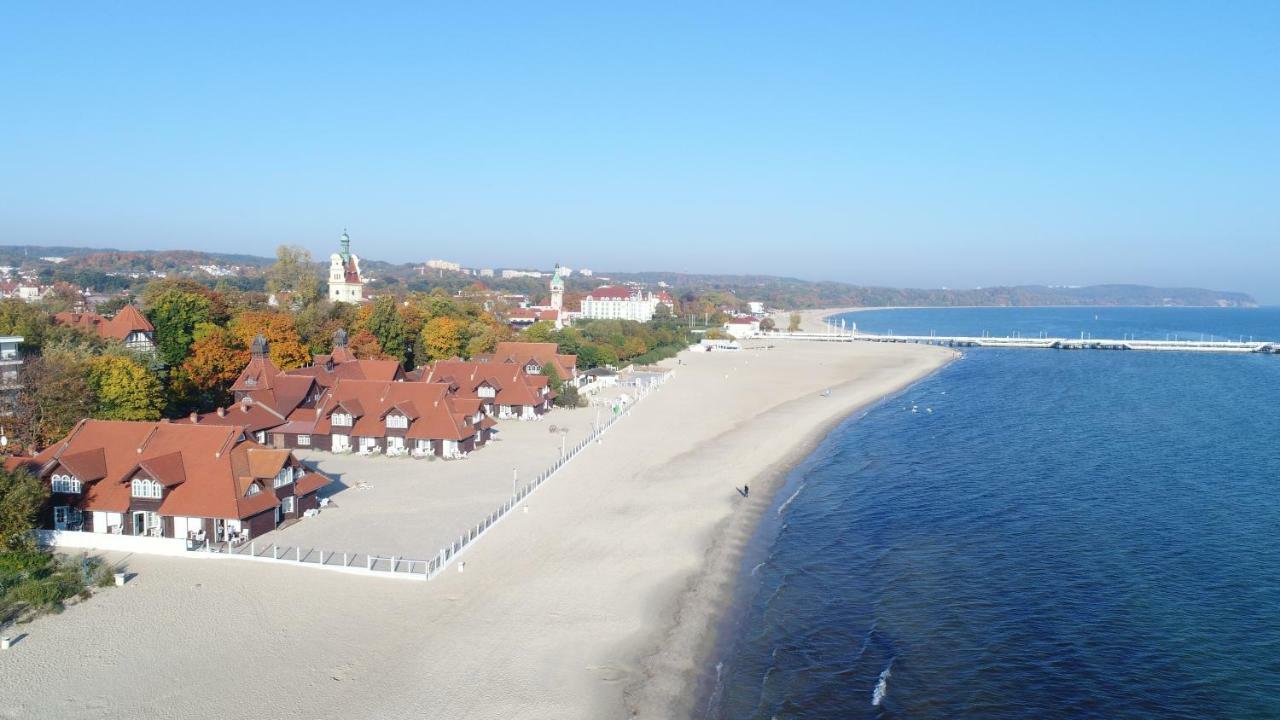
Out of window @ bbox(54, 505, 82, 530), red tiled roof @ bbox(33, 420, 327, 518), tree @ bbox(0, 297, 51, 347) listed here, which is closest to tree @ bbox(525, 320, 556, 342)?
tree @ bbox(0, 297, 51, 347)

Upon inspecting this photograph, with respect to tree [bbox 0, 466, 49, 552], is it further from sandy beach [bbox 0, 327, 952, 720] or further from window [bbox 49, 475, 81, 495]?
sandy beach [bbox 0, 327, 952, 720]

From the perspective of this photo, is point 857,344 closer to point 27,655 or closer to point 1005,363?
point 1005,363

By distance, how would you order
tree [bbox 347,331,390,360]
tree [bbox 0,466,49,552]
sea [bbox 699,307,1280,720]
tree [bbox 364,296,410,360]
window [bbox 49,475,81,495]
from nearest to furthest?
sea [bbox 699,307,1280,720]
tree [bbox 0,466,49,552]
window [bbox 49,475,81,495]
tree [bbox 347,331,390,360]
tree [bbox 364,296,410,360]

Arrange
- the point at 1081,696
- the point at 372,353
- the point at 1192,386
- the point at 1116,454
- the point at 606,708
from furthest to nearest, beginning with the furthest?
the point at 1192,386, the point at 372,353, the point at 1116,454, the point at 1081,696, the point at 606,708

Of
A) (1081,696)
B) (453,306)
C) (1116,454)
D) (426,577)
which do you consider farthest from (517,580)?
(453,306)

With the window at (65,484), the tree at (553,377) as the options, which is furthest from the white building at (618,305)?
the window at (65,484)

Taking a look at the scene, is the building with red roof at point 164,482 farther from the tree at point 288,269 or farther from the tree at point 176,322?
the tree at point 288,269
